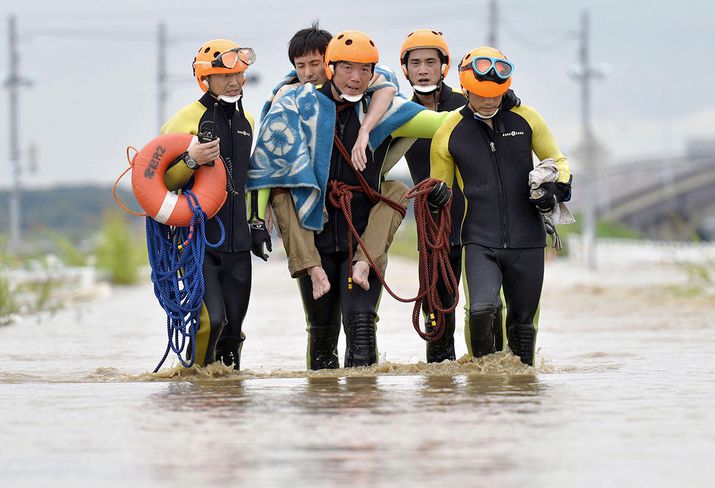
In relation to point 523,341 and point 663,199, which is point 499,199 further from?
point 663,199

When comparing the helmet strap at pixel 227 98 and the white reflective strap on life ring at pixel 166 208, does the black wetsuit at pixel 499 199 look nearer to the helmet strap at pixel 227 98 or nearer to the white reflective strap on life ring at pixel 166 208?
the helmet strap at pixel 227 98

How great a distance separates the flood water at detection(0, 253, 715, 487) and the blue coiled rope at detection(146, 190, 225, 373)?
0.30 meters

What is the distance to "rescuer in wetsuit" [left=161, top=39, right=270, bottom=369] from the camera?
930 cm

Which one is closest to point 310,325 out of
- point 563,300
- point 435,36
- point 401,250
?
point 435,36

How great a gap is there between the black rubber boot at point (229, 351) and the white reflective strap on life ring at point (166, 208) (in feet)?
2.90

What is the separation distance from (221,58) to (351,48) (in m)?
0.80

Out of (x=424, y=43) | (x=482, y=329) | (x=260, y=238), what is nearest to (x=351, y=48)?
(x=424, y=43)

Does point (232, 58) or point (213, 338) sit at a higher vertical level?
point (232, 58)

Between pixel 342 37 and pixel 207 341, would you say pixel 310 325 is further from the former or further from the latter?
pixel 342 37

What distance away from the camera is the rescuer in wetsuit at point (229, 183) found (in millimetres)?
9305

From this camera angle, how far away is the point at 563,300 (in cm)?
2233

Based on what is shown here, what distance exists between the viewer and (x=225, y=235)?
9.36 m

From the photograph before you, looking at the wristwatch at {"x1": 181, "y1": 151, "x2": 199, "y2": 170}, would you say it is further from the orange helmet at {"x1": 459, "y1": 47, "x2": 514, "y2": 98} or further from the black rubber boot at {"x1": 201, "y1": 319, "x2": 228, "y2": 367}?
the orange helmet at {"x1": 459, "y1": 47, "x2": 514, "y2": 98}

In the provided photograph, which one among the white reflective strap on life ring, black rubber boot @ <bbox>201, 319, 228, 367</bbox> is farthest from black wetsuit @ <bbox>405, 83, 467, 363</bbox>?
the white reflective strap on life ring
